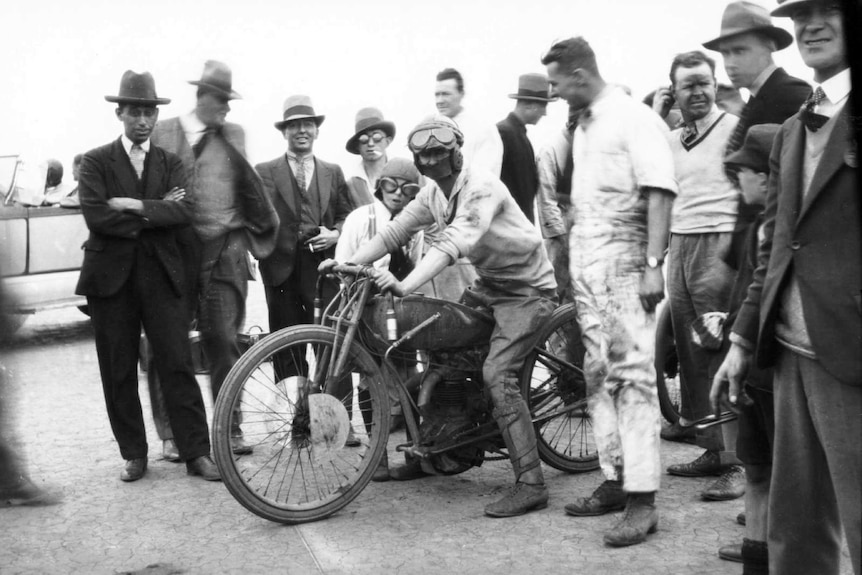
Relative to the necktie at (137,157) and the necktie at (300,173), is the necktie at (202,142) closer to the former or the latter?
the necktie at (137,157)

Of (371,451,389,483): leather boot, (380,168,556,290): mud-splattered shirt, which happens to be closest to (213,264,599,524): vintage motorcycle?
(371,451,389,483): leather boot

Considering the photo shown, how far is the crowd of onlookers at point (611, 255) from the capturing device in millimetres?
2844

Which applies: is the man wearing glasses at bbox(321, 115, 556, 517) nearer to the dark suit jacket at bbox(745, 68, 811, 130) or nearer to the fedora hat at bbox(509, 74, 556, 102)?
the dark suit jacket at bbox(745, 68, 811, 130)

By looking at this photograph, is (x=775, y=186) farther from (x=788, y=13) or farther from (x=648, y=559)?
(x=648, y=559)

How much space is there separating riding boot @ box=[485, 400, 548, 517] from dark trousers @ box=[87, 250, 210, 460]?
67.7 inches

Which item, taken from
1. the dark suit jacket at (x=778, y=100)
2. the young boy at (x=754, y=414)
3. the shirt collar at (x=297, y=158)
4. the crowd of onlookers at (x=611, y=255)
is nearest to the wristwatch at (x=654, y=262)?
the crowd of onlookers at (x=611, y=255)

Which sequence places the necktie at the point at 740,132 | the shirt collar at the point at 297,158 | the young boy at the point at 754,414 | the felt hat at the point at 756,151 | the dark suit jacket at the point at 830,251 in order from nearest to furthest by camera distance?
the dark suit jacket at the point at 830,251, the young boy at the point at 754,414, the felt hat at the point at 756,151, the necktie at the point at 740,132, the shirt collar at the point at 297,158

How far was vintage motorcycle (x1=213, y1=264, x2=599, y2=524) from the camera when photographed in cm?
458

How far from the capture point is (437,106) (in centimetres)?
766

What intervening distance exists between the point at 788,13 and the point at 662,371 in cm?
339

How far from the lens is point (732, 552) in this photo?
159 inches

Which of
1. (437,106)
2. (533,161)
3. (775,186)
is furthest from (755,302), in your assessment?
(437,106)

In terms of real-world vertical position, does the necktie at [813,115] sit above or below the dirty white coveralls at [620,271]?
above

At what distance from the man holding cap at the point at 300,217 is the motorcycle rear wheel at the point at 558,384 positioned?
153cm
